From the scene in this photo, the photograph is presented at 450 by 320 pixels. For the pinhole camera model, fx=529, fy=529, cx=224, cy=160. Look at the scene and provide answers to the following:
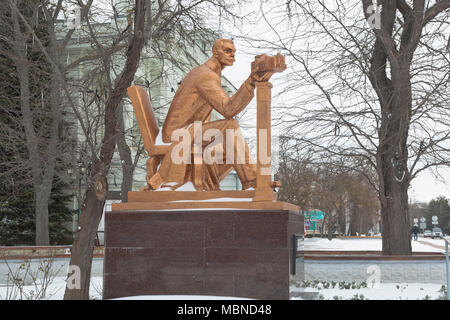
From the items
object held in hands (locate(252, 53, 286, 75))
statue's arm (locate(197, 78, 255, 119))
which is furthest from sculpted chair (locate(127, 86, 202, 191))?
object held in hands (locate(252, 53, 286, 75))

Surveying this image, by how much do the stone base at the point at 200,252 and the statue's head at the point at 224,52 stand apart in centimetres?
214

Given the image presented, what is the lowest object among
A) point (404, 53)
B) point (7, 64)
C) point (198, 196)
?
point (198, 196)

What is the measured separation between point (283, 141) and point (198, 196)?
7471 mm

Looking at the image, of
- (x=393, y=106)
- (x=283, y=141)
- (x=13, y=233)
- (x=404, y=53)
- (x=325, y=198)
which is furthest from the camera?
(x=325, y=198)

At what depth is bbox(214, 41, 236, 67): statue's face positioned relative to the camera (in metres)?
7.19

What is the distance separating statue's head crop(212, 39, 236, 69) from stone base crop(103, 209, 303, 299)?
2.14 m

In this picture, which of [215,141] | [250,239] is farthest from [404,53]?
[250,239]

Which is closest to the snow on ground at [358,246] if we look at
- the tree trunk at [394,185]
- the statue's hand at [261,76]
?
the tree trunk at [394,185]

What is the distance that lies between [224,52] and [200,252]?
2722 millimetres

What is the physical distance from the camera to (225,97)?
6836 millimetres

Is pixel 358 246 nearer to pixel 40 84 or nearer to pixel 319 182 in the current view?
pixel 319 182

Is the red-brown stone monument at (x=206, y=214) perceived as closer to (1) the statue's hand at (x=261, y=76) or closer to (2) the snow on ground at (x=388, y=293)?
(1) the statue's hand at (x=261, y=76)
